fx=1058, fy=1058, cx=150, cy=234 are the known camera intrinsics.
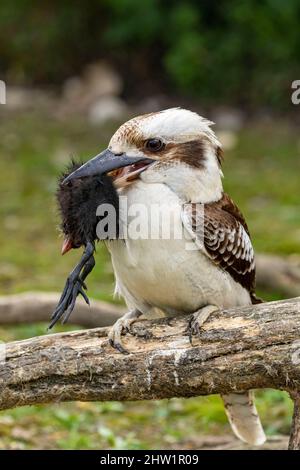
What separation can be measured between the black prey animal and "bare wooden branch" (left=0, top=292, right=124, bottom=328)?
184 centimetres

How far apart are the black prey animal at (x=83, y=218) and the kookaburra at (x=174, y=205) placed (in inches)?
2.1

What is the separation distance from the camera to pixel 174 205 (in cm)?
398

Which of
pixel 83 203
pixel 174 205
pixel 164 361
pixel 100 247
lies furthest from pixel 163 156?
pixel 100 247

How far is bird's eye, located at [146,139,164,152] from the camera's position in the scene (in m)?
4.00

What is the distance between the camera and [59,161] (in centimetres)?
1026

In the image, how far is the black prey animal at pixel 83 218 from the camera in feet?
12.9

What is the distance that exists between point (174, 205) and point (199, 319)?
0.44 meters

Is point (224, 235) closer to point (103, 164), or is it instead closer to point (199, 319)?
point (199, 319)

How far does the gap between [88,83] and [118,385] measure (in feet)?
29.1

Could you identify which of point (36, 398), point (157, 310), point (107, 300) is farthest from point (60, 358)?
point (107, 300)

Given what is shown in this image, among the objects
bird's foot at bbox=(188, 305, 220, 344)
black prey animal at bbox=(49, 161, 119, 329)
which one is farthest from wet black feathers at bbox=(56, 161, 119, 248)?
bird's foot at bbox=(188, 305, 220, 344)

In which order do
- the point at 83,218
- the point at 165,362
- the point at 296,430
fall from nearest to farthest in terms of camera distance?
the point at 165,362 < the point at 296,430 < the point at 83,218

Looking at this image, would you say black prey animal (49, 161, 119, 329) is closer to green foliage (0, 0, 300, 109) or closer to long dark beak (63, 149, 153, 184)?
long dark beak (63, 149, 153, 184)
